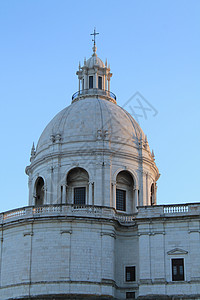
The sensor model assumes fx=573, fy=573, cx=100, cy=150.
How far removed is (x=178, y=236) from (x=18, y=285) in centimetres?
1381

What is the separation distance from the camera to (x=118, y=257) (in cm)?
4931

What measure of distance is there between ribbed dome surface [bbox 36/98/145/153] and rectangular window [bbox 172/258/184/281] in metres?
16.6

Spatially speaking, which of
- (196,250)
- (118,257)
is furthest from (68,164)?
(196,250)

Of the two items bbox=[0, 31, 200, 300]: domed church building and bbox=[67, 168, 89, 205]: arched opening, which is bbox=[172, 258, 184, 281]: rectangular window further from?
bbox=[67, 168, 89, 205]: arched opening

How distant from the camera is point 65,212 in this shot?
4869 centimetres

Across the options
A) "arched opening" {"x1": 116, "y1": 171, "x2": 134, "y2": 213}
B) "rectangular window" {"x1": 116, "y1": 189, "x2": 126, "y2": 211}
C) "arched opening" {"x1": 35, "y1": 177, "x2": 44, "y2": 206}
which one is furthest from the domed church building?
"arched opening" {"x1": 35, "y1": 177, "x2": 44, "y2": 206}

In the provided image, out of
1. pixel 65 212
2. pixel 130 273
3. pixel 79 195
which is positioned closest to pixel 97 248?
pixel 130 273

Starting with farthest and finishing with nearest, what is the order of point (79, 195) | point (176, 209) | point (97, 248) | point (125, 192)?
1. point (125, 192)
2. point (79, 195)
3. point (176, 209)
4. point (97, 248)

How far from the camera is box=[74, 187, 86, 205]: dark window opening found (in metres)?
56.8

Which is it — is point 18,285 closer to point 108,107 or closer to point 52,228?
point 52,228

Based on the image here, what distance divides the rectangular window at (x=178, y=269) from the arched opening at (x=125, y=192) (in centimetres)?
1178

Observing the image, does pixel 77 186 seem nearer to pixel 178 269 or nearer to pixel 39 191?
pixel 39 191

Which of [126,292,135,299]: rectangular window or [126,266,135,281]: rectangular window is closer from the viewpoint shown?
[126,292,135,299]: rectangular window

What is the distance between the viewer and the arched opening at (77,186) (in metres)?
56.9
